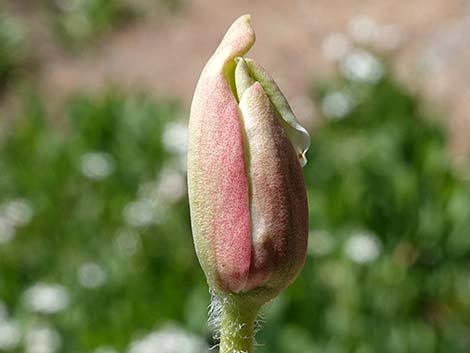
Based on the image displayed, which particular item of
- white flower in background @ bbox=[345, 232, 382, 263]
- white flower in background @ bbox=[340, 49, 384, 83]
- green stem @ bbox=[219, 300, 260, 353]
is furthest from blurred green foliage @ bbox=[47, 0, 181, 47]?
green stem @ bbox=[219, 300, 260, 353]

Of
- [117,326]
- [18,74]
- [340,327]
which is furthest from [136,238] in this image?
[18,74]

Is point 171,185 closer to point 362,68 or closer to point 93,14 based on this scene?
point 362,68

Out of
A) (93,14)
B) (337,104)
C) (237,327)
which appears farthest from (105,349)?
(93,14)

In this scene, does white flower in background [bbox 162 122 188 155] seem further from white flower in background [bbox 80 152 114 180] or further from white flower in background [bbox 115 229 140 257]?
white flower in background [bbox 115 229 140 257]

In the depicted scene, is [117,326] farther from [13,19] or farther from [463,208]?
[13,19]

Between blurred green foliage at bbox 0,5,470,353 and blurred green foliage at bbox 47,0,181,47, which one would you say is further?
blurred green foliage at bbox 47,0,181,47
